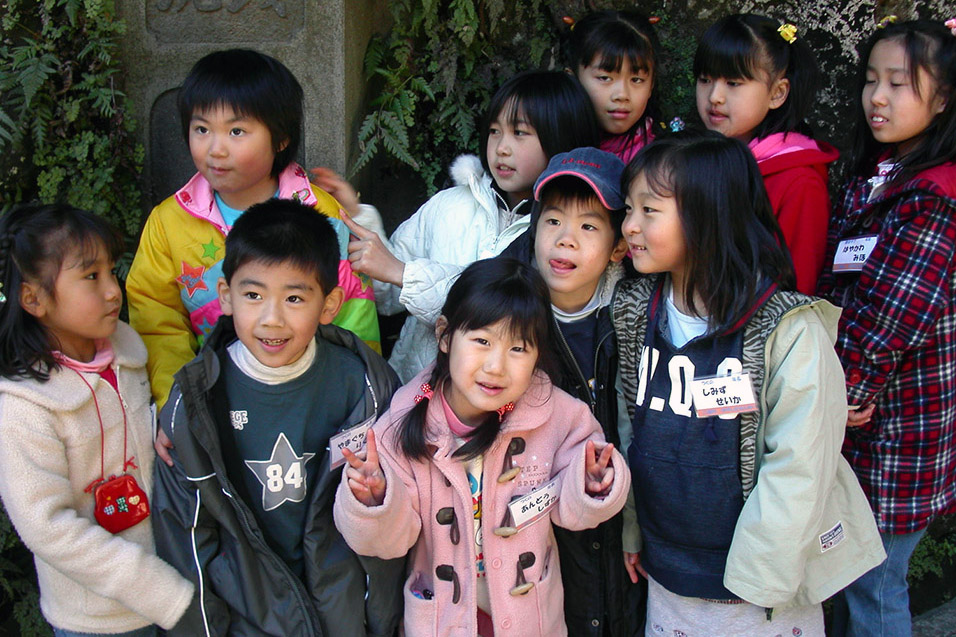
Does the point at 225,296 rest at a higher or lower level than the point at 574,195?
lower

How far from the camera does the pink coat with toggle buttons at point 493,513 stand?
2271mm

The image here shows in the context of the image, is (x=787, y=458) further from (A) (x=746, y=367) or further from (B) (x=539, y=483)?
(B) (x=539, y=483)

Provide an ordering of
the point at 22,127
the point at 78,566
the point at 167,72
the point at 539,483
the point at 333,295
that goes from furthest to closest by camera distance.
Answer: the point at 167,72, the point at 22,127, the point at 333,295, the point at 539,483, the point at 78,566

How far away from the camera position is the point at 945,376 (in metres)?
2.59

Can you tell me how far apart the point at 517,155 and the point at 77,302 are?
1.55 metres

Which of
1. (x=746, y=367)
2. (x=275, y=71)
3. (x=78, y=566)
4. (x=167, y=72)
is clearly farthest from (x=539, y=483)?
(x=167, y=72)

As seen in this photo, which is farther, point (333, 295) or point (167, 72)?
point (167, 72)

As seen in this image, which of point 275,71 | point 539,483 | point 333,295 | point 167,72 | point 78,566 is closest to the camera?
point 78,566

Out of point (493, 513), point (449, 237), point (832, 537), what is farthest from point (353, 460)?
point (832, 537)

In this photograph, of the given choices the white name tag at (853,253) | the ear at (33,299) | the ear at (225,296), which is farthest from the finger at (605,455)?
the ear at (33,299)

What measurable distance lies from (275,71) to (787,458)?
2.09 meters

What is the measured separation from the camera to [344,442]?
7.89 ft

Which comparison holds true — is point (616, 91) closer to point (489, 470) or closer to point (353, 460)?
point (489, 470)

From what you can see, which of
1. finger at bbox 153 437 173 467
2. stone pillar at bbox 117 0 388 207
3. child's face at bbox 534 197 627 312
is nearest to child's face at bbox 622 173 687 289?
child's face at bbox 534 197 627 312
